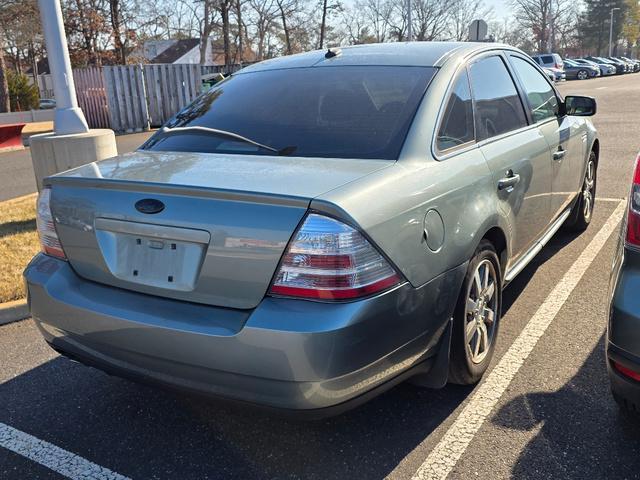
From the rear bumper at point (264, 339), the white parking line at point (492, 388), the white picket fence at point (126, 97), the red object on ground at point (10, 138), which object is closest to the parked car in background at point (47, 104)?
the white picket fence at point (126, 97)

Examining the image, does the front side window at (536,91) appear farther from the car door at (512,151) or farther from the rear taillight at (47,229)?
the rear taillight at (47,229)

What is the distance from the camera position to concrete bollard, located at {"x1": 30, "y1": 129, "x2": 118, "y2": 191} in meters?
6.37

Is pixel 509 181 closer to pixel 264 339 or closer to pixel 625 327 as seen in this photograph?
pixel 625 327

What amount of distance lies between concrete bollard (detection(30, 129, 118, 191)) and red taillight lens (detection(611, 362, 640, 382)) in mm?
5623

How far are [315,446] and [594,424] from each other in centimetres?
123

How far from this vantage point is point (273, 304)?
2.07 m

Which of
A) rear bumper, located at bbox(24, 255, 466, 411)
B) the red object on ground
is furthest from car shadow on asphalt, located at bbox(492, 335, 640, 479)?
the red object on ground

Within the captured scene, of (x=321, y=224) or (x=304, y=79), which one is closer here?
(x=321, y=224)

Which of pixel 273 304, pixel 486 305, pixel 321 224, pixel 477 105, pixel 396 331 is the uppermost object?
pixel 477 105

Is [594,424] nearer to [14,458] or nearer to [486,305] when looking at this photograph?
Result: [486,305]

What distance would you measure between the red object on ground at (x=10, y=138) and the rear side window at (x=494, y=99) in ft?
43.1

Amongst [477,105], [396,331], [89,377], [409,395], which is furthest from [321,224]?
[89,377]

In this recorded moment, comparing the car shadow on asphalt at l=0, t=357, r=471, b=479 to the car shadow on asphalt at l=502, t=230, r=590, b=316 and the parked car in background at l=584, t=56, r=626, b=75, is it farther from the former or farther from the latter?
the parked car in background at l=584, t=56, r=626, b=75

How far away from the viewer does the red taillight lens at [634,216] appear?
226cm
